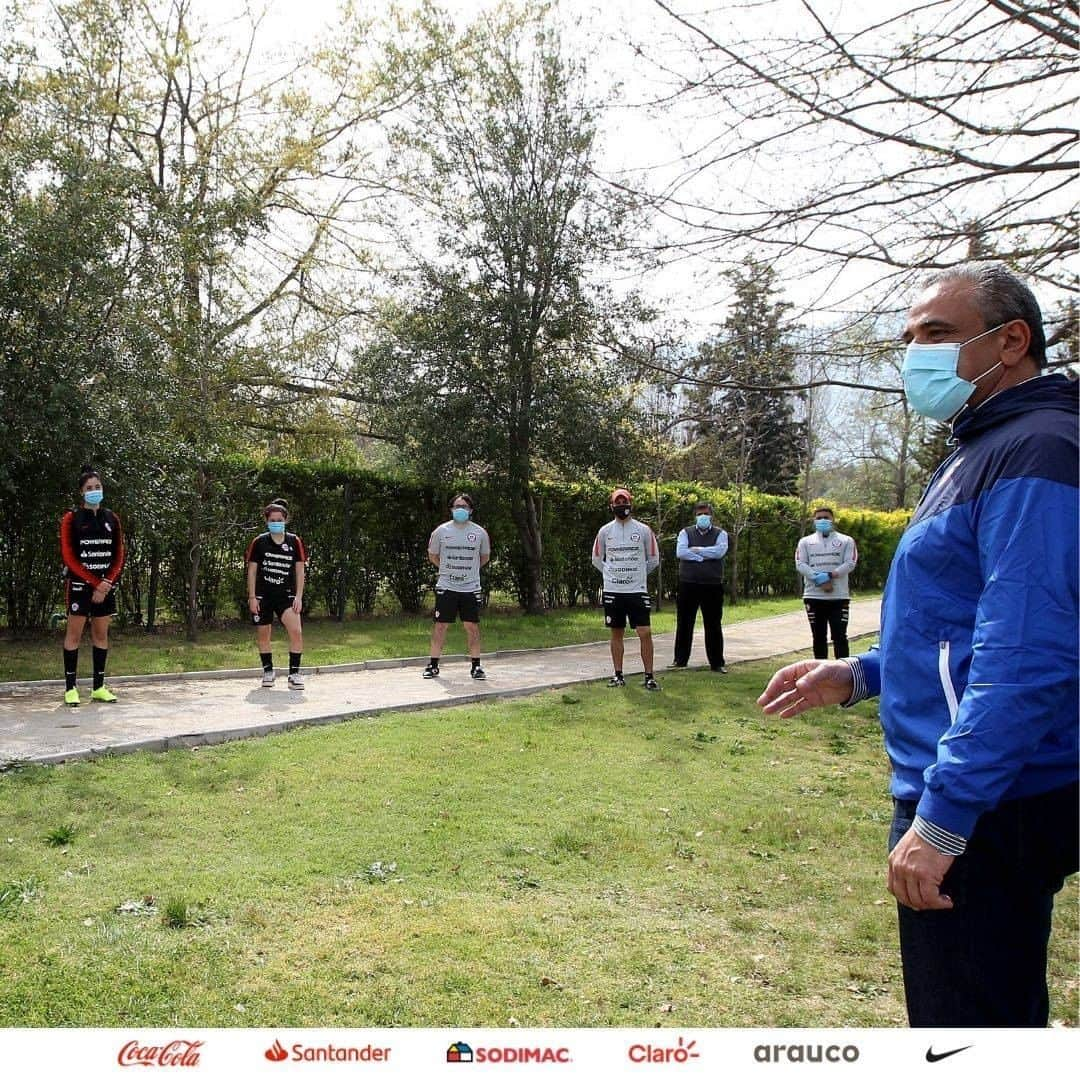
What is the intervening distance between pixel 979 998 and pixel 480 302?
16207 mm

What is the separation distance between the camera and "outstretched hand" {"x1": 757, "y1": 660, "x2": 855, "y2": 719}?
2.70 meters

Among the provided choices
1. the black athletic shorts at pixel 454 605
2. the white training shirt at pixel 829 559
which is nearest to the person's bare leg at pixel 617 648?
the black athletic shorts at pixel 454 605

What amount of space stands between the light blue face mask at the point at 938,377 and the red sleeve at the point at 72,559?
26.5 feet

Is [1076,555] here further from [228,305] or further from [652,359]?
[228,305]

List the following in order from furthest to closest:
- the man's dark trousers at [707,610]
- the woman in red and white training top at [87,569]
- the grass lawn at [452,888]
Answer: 1. the man's dark trousers at [707,610]
2. the woman in red and white training top at [87,569]
3. the grass lawn at [452,888]

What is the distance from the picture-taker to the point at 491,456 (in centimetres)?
1767

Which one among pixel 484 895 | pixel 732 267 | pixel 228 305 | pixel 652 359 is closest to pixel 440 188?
pixel 228 305

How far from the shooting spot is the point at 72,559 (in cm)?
883
